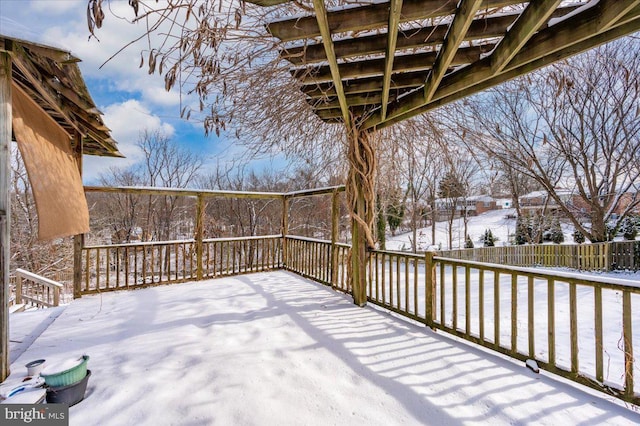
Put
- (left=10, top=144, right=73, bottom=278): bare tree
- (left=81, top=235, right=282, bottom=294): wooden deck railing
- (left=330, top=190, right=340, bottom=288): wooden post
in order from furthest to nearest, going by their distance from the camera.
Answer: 1. (left=10, top=144, right=73, bottom=278): bare tree
2. (left=330, top=190, right=340, bottom=288): wooden post
3. (left=81, top=235, right=282, bottom=294): wooden deck railing

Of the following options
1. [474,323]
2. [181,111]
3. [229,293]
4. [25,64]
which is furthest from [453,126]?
[25,64]

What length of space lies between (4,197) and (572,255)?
542 inches

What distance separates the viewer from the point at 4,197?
207 cm

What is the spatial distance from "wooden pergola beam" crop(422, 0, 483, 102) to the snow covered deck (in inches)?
88.0

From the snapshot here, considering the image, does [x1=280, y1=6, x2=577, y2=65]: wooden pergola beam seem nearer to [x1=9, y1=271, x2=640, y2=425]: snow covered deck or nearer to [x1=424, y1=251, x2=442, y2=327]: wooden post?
[x1=424, y1=251, x2=442, y2=327]: wooden post

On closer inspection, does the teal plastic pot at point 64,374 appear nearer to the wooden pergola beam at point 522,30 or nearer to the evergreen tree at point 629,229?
the wooden pergola beam at point 522,30

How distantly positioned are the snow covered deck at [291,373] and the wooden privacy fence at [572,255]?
30.4ft

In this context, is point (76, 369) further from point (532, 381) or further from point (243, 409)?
point (532, 381)

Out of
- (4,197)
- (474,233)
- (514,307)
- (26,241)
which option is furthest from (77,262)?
(474,233)

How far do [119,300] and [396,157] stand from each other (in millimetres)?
4736

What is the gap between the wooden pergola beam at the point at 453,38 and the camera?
1450 millimetres

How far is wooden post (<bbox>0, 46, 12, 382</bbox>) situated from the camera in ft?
6.67

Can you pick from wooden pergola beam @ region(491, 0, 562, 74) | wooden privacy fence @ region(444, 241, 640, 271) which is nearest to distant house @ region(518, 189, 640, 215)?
wooden privacy fence @ region(444, 241, 640, 271)

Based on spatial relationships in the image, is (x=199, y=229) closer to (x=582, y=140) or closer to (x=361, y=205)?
(x=361, y=205)
